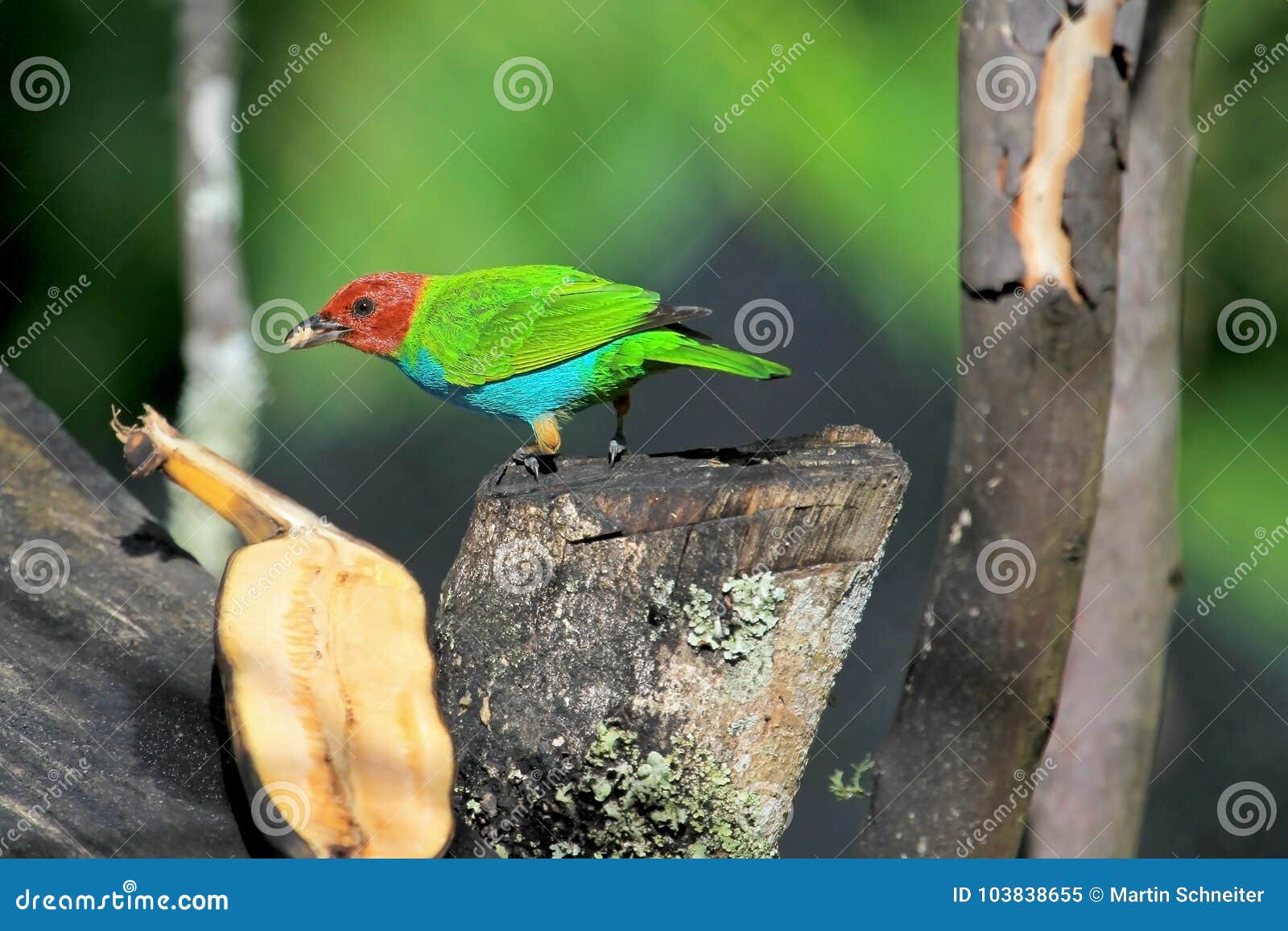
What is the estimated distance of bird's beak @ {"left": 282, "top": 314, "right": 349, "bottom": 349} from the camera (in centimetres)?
315

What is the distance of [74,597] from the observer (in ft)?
10.5

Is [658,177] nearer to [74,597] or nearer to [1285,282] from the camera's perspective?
[1285,282]

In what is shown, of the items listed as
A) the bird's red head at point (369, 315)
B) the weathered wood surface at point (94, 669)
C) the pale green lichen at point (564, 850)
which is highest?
the bird's red head at point (369, 315)

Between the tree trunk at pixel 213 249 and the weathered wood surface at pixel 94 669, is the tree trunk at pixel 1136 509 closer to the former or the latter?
the weathered wood surface at pixel 94 669

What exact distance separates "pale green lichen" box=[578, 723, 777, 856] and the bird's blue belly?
1.09 m

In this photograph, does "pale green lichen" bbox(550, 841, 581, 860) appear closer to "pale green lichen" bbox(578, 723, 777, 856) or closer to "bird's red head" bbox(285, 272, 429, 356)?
"pale green lichen" bbox(578, 723, 777, 856)

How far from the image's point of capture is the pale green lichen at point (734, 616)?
2332 mm

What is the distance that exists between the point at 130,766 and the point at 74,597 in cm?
80

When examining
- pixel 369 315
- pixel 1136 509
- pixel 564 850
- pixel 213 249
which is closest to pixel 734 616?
pixel 564 850

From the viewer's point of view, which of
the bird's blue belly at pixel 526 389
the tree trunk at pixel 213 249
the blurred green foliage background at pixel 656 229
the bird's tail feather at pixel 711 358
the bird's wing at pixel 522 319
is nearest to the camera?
the bird's tail feather at pixel 711 358

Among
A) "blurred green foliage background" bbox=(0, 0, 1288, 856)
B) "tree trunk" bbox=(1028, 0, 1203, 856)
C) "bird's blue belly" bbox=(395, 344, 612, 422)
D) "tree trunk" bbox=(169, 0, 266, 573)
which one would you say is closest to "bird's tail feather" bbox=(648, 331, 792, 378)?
"bird's blue belly" bbox=(395, 344, 612, 422)

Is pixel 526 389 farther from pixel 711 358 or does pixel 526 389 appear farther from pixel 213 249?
pixel 213 249

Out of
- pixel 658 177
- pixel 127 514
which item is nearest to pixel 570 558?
pixel 127 514

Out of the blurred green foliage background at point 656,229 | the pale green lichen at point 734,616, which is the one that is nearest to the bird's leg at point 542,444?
the pale green lichen at point 734,616
